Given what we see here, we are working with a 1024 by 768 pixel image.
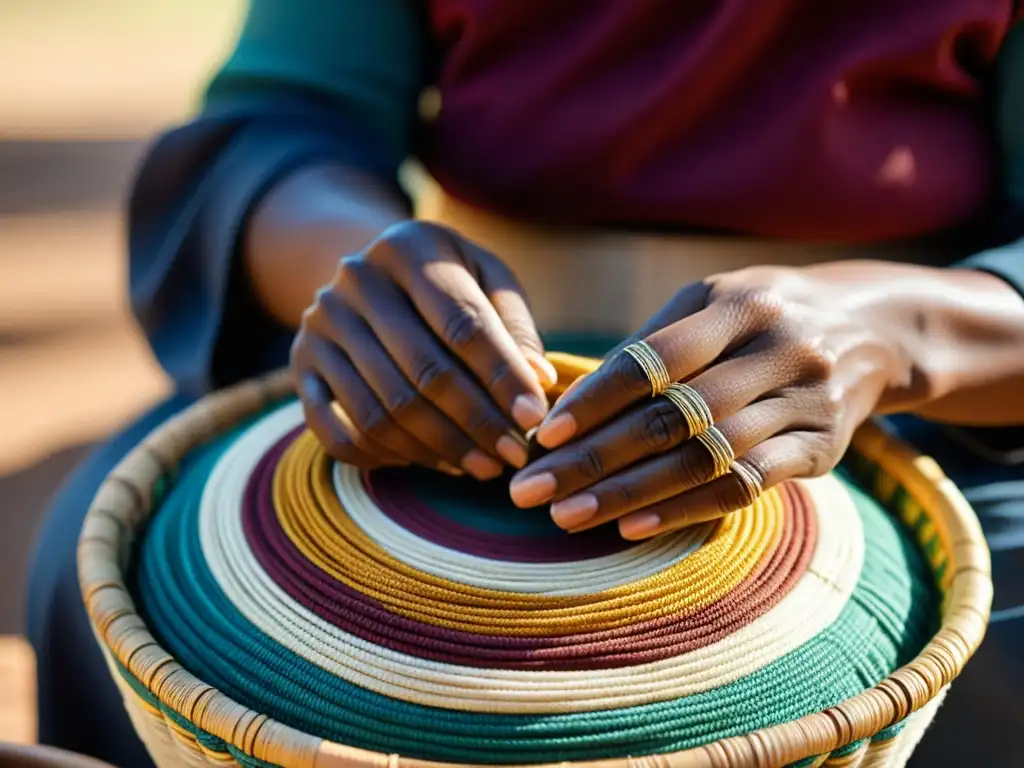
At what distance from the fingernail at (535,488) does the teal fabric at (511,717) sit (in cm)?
11

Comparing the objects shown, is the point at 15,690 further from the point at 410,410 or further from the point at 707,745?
the point at 707,745

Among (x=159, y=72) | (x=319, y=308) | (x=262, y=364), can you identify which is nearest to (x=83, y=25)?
(x=159, y=72)

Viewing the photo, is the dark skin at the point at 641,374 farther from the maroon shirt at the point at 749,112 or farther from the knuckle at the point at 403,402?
the maroon shirt at the point at 749,112

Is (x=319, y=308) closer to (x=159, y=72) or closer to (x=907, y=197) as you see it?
(x=907, y=197)

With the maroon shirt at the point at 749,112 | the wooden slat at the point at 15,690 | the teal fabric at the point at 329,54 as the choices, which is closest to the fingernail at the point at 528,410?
the maroon shirt at the point at 749,112

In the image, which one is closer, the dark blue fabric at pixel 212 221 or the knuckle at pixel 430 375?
the knuckle at pixel 430 375

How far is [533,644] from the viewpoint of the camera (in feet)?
1.75

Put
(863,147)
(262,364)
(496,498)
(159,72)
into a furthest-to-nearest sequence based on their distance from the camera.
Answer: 1. (159,72)
2. (262,364)
3. (863,147)
4. (496,498)

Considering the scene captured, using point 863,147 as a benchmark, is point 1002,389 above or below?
below

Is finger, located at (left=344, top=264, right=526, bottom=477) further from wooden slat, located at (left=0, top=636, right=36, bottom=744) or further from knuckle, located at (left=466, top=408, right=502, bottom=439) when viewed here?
wooden slat, located at (left=0, top=636, right=36, bottom=744)

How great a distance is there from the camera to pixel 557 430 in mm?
562

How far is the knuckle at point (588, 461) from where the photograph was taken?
558 millimetres

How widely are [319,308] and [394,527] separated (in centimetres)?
15

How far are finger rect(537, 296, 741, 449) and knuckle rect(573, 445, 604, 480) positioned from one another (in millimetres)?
12
